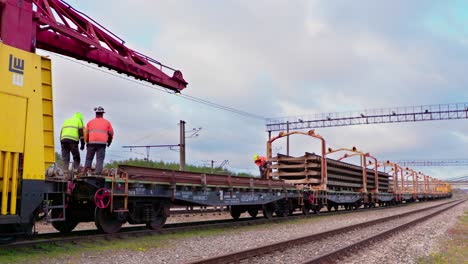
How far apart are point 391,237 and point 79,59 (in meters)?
9.08

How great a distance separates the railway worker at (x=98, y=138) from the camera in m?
9.17

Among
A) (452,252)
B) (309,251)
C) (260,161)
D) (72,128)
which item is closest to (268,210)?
(260,161)

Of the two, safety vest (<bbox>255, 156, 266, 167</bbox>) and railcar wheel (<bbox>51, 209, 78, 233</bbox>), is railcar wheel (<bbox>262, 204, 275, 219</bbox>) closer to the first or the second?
safety vest (<bbox>255, 156, 266, 167</bbox>)

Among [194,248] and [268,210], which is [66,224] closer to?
[194,248]

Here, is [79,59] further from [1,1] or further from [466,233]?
[466,233]

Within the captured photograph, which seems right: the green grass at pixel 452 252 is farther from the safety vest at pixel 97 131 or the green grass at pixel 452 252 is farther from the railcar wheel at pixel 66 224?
the railcar wheel at pixel 66 224

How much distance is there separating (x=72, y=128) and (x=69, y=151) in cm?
57

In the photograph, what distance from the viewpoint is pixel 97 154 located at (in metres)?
9.23

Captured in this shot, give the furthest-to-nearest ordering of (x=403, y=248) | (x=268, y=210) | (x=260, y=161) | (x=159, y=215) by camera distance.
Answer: (x=260, y=161), (x=268, y=210), (x=159, y=215), (x=403, y=248)

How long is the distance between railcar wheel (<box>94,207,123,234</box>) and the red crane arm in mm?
3626

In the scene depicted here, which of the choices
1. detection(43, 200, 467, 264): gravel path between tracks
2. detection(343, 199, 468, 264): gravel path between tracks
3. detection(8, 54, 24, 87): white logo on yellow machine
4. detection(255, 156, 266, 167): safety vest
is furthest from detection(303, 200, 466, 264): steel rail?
detection(255, 156, 266, 167): safety vest

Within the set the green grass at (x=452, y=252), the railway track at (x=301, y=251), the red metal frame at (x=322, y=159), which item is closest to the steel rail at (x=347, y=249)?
the railway track at (x=301, y=251)

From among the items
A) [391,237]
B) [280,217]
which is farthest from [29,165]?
[280,217]

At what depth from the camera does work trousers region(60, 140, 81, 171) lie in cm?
930
